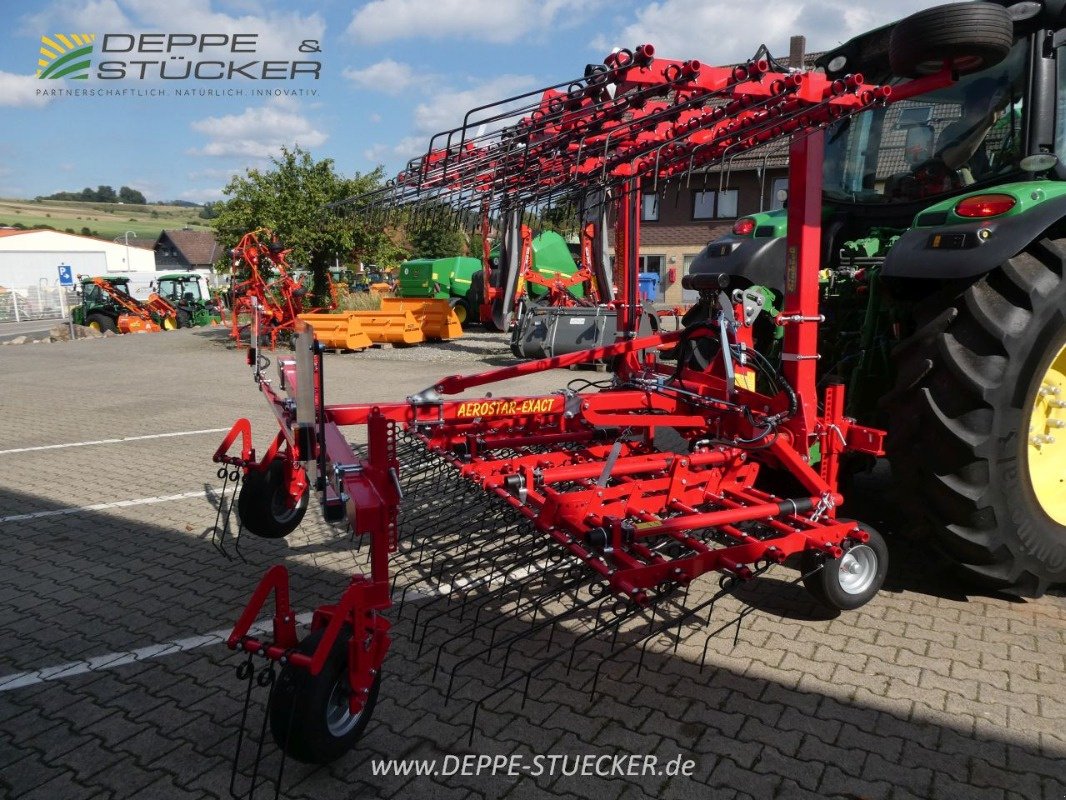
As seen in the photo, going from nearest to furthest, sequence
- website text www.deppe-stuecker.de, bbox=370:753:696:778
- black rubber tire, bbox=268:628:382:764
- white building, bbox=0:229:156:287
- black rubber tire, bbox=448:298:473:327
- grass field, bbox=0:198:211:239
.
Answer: black rubber tire, bbox=268:628:382:764, website text www.deppe-stuecker.de, bbox=370:753:696:778, black rubber tire, bbox=448:298:473:327, white building, bbox=0:229:156:287, grass field, bbox=0:198:211:239

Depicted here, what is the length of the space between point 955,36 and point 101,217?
9152 centimetres

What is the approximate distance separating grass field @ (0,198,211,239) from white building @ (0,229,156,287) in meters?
9.11

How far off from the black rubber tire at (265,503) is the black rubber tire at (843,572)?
2563mm

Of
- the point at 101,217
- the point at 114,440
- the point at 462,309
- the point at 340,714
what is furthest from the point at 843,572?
the point at 101,217

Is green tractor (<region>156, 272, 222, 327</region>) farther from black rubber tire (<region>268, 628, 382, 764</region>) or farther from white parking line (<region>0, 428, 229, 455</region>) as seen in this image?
black rubber tire (<region>268, 628, 382, 764</region>)

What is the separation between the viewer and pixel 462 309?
59.6ft

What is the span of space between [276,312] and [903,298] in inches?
452

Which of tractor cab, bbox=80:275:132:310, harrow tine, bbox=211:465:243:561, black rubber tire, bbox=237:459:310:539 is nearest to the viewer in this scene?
black rubber tire, bbox=237:459:310:539

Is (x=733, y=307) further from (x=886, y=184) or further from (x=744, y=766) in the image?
(x=744, y=766)

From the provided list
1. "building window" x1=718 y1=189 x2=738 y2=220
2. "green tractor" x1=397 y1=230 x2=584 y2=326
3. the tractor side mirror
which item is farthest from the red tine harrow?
"building window" x1=718 y1=189 x2=738 y2=220

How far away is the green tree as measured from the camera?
15.1 meters

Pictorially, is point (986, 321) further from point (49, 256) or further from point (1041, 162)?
point (49, 256)

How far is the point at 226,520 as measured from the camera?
14.1ft

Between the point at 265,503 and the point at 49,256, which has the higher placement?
the point at 49,256
